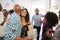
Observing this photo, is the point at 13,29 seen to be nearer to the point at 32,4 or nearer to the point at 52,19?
the point at 52,19

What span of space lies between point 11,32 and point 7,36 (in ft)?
0.34

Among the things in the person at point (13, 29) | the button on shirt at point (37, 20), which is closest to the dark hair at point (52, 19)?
the person at point (13, 29)

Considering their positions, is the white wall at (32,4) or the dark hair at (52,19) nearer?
the dark hair at (52,19)

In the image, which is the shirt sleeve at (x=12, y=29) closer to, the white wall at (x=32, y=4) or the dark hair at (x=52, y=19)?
the dark hair at (x=52, y=19)

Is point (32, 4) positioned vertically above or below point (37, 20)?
above

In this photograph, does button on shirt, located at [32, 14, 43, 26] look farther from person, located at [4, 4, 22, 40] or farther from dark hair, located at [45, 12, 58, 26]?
person, located at [4, 4, 22, 40]

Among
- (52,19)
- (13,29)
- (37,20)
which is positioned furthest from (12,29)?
(37,20)

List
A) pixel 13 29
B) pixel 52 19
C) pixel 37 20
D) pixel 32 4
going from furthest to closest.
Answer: pixel 32 4
pixel 37 20
pixel 52 19
pixel 13 29

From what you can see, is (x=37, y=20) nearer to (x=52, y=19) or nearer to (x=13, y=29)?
(x=52, y=19)

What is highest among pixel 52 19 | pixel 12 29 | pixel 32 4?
pixel 32 4

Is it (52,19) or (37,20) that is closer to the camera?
(52,19)

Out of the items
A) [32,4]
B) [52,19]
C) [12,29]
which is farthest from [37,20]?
[12,29]

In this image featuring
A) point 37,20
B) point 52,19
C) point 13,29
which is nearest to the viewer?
point 13,29

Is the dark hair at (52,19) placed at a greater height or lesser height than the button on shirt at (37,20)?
greater
